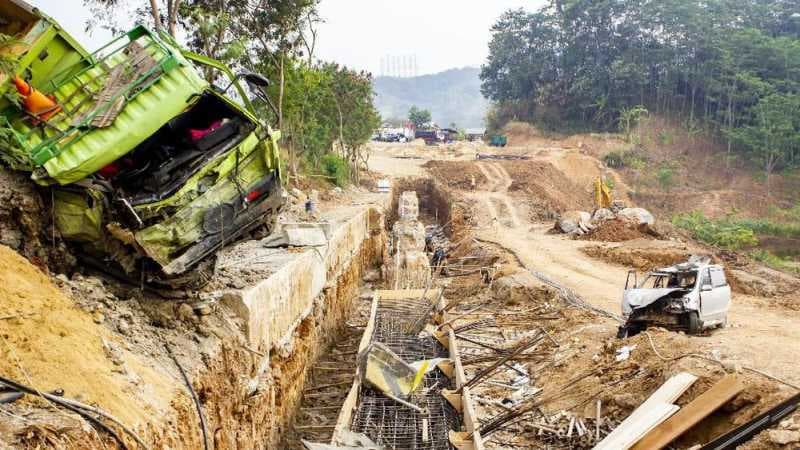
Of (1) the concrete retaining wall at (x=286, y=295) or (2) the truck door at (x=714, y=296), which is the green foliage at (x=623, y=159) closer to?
(1) the concrete retaining wall at (x=286, y=295)

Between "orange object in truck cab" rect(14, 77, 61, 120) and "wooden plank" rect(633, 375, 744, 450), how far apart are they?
24.6 feet

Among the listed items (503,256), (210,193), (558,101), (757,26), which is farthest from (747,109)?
(210,193)

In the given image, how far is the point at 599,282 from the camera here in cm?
1670

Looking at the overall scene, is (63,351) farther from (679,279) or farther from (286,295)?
(679,279)

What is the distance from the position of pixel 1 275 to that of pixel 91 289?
1.28 meters

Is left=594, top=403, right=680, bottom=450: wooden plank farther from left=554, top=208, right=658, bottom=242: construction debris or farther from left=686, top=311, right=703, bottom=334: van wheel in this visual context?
left=554, top=208, right=658, bottom=242: construction debris

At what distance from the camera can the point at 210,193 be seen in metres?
7.00

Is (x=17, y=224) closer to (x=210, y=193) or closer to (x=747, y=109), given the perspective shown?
(x=210, y=193)

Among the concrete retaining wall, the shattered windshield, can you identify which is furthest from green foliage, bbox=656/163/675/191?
the shattered windshield

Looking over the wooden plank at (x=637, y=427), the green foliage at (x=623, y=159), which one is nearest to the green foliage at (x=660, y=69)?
the green foliage at (x=623, y=159)

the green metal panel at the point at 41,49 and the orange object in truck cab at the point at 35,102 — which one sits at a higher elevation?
the green metal panel at the point at 41,49

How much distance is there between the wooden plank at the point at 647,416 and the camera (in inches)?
263

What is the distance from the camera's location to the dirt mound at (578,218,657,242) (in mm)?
22453

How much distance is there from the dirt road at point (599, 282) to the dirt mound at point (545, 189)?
2.74 ft
